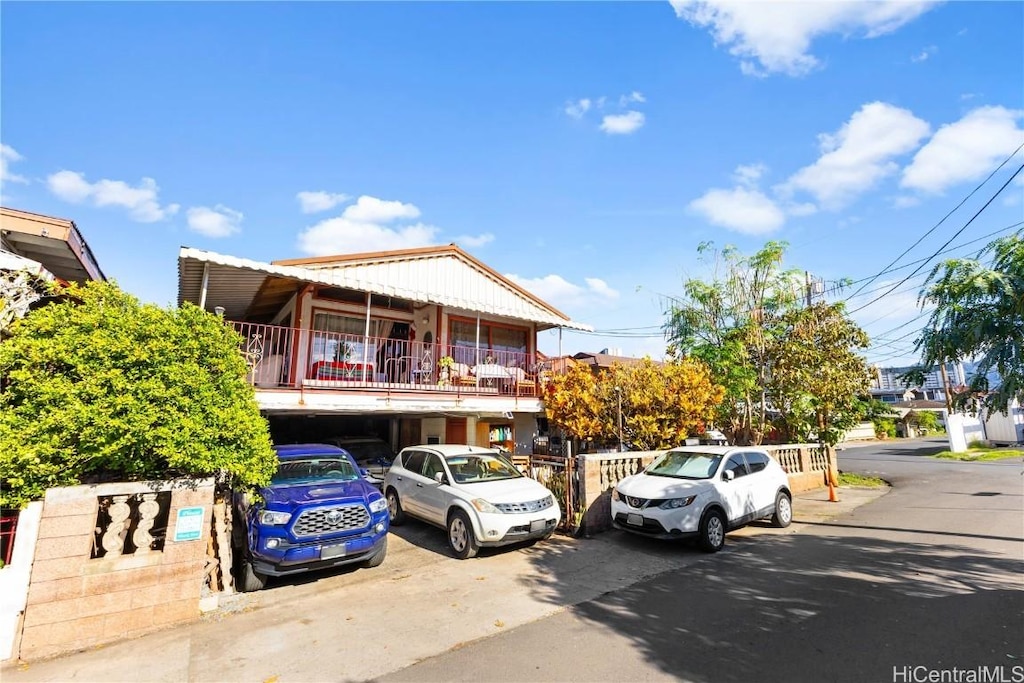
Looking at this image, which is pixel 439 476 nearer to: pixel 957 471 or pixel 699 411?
pixel 699 411

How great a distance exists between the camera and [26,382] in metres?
Answer: 5.03

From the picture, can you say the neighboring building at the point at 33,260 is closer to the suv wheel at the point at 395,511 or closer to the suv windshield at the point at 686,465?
the suv wheel at the point at 395,511

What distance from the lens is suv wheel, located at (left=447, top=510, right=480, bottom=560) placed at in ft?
24.5

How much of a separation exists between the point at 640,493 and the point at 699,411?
443 centimetres

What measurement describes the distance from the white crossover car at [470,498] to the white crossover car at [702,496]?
1.43 m

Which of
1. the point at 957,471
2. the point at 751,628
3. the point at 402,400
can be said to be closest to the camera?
the point at 751,628

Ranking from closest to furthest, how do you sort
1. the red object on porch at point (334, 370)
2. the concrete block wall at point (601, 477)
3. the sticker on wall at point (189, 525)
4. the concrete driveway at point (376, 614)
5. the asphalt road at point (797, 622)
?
the asphalt road at point (797, 622)
the concrete driveway at point (376, 614)
the sticker on wall at point (189, 525)
the concrete block wall at point (601, 477)
the red object on porch at point (334, 370)

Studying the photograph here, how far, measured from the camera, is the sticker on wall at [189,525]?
5332 millimetres

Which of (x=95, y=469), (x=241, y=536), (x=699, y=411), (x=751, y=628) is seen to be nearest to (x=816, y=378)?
(x=699, y=411)

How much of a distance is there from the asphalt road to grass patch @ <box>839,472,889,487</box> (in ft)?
24.7

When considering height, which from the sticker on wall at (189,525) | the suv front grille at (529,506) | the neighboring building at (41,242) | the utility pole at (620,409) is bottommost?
the suv front grille at (529,506)

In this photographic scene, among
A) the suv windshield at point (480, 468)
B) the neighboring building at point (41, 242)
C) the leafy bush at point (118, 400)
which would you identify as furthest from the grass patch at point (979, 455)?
the neighboring building at point (41, 242)

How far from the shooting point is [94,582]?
190 inches

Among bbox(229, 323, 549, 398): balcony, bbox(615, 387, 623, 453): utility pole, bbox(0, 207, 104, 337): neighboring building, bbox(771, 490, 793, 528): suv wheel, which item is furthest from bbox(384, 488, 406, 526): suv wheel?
bbox(771, 490, 793, 528): suv wheel
